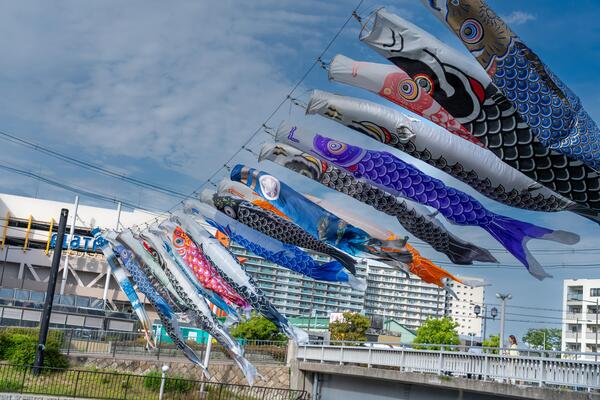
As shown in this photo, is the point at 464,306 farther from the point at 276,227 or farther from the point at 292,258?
the point at 276,227

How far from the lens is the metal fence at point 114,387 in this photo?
26.3 m

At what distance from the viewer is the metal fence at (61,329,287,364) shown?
33219 millimetres

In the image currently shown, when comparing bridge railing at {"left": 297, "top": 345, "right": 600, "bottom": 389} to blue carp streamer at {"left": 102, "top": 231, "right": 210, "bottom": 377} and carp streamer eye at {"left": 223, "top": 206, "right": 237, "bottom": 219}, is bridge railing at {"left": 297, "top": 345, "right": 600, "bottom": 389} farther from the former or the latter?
carp streamer eye at {"left": 223, "top": 206, "right": 237, "bottom": 219}

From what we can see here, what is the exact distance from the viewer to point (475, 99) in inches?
533

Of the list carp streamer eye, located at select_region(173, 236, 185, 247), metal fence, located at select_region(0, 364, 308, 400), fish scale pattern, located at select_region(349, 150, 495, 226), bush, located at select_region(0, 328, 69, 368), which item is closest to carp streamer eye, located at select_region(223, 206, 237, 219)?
carp streamer eye, located at select_region(173, 236, 185, 247)

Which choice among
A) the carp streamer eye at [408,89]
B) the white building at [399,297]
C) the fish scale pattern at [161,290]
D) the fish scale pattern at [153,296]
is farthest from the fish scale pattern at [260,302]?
the white building at [399,297]

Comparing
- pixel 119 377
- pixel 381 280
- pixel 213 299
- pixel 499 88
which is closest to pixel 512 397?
pixel 499 88

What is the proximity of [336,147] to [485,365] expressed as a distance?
6899mm

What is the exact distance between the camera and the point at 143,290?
31078 mm

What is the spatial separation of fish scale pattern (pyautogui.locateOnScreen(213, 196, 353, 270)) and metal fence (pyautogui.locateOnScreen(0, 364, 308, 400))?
6.18m

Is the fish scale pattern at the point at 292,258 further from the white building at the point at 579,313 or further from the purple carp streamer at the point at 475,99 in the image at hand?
the white building at the point at 579,313

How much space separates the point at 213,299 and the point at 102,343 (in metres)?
8.79

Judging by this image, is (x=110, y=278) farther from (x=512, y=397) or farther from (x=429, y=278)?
(x=512, y=397)

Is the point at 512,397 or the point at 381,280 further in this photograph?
the point at 381,280
